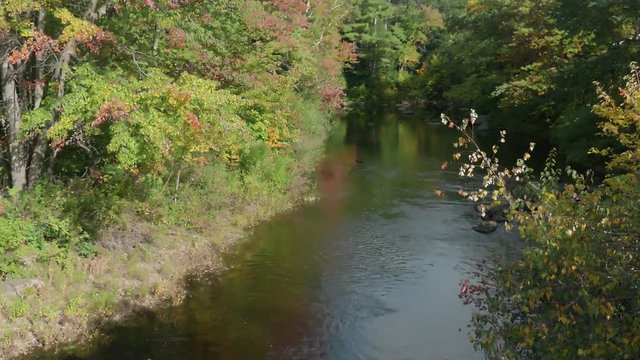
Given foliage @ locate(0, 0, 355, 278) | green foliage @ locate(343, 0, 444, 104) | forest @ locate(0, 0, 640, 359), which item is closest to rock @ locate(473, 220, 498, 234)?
forest @ locate(0, 0, 640, 359)

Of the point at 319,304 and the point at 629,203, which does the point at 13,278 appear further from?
the point at 629,203

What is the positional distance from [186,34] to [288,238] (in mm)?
6967

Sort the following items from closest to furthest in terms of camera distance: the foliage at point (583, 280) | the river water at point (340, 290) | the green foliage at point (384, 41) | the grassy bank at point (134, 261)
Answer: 1. the foliage at point (583, 280)
2. the grassy bank at point (134, 261)
3. the river water at point (340, 290)
4. the green foliage at point (384, 41)

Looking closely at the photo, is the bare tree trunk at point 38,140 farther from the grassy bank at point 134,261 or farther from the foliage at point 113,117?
the grassy bank at point 134,261

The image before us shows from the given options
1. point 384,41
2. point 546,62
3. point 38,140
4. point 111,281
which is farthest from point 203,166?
point 384,41

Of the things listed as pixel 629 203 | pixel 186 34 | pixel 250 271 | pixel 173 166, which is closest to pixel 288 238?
pixel 250 271

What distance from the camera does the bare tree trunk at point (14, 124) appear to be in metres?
13.4

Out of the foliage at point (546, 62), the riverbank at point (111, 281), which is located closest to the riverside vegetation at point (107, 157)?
the riverbank at point (111, 281)

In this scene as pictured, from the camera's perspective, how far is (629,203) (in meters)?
6.21

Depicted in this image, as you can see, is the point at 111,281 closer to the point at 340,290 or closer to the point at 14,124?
the point at 14,124

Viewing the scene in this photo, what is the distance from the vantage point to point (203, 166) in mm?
18750

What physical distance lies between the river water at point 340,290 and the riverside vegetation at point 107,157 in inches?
A: 46.7

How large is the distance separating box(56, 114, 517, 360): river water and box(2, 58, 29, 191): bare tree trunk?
14.7ft

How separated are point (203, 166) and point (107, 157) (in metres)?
3.83
